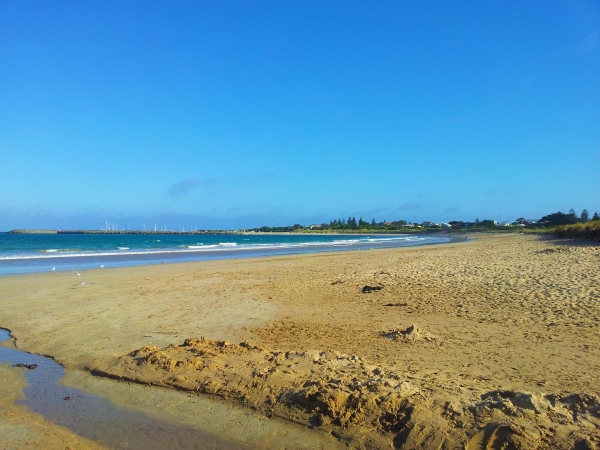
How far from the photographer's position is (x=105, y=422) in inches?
187

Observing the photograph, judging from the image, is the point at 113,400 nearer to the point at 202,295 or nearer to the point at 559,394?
the point at 559,394

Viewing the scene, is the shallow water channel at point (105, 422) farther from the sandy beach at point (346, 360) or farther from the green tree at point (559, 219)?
the green tree at point (559, 219)

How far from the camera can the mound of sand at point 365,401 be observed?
152 inches

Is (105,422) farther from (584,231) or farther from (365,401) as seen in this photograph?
(584,231)

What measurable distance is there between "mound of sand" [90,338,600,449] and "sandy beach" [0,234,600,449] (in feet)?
0.05

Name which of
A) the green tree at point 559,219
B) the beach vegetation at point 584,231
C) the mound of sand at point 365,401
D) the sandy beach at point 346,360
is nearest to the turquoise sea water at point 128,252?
the sandy beach at point 346,360

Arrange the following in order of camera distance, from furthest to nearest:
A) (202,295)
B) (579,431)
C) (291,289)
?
(291,289) < (202,295) < (579,431)

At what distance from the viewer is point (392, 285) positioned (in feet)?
42.7

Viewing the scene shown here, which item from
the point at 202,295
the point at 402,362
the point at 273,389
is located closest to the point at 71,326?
the point at 202,295

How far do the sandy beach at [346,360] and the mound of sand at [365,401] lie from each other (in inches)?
0.6

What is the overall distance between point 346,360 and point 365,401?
120 cm

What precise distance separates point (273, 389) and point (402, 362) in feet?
5.91

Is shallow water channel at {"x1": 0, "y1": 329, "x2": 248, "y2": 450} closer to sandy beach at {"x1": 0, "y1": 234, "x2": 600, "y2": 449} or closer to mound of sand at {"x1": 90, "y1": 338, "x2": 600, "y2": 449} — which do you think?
sandy beach at {"x1": 0, "y1": 234, "x2": 600, "y2": 449}

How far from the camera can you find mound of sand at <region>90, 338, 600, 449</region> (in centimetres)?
385
